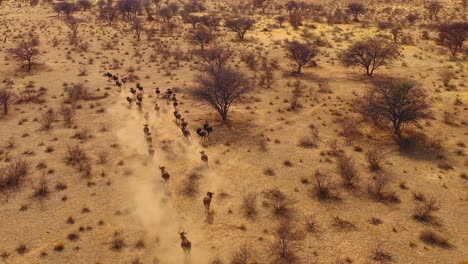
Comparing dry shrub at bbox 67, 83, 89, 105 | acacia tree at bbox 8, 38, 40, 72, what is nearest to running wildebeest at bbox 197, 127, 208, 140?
dry shrub at bbox 67, 83, 89, 105

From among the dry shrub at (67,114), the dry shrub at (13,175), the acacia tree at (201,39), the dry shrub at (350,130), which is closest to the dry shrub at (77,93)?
the dry shrub at (67,114)

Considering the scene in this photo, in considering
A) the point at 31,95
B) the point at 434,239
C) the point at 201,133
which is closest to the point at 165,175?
the point at 201,133

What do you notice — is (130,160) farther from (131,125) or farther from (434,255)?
(434,255)

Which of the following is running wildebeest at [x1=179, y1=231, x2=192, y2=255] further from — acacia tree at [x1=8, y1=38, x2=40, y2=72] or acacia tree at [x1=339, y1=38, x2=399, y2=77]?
acacia tree at [x1=8, y1=38, x2=40, y2=72]

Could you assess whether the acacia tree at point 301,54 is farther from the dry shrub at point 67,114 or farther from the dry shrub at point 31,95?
the dry shrub at point 31,95

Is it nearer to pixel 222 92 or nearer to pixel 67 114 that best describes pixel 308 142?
pixel 222 92

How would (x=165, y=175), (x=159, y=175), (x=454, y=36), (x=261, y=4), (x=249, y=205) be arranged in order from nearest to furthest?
1. (x=249, y=205)
2. (x=165, y=175)
3. (x=159, y=175)
4. (x=454, y=36)
5. (x=261, y=4)
